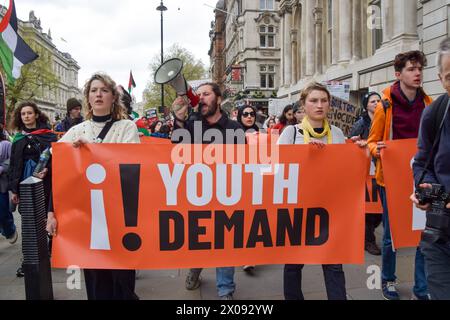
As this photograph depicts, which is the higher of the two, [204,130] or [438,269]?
[204,130]

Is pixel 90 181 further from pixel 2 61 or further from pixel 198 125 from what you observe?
pixel 2 61

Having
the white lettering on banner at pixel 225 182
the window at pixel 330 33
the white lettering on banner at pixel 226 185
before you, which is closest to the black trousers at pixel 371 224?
the white lettering on banner at pixel 225 182

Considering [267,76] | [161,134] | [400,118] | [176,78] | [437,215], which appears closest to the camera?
[437,215]

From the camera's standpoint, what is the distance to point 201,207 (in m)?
3.20

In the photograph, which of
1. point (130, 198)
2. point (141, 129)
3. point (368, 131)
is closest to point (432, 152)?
point (130, 198)

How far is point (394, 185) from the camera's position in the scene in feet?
11.9

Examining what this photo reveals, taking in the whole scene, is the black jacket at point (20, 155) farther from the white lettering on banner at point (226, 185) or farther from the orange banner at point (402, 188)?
the orange banner at point (402, 188)

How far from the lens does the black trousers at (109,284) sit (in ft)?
10.1

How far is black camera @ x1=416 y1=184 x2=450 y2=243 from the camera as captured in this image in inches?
82.3

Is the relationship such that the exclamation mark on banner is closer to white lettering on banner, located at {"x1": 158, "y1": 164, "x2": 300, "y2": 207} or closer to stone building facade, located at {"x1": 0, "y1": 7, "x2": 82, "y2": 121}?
white lettering on banner, located at {"x1": 158, "y1": 164, "x2": 300, "y2": 207}

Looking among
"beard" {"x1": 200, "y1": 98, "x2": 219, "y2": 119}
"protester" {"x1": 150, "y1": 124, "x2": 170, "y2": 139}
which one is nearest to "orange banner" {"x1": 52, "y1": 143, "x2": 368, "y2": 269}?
"beard" {"x1": 200, "y1": 98, "x2": 219, "y2": 119}

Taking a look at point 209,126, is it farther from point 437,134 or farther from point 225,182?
point 437,134

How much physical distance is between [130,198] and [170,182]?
0.32 meters
